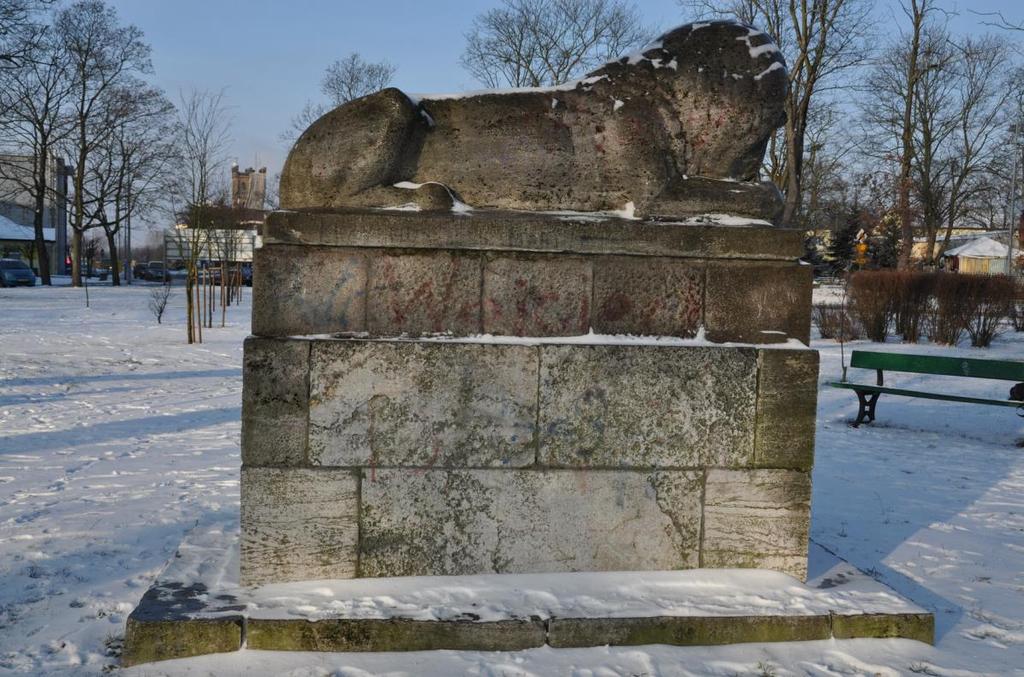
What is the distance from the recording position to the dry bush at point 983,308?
661 inches

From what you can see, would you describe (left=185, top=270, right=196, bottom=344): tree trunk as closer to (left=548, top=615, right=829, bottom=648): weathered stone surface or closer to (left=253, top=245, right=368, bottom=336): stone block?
(left=253, top=245, right=368, bottom=336): stone block

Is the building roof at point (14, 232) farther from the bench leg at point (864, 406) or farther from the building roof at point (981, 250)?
the building roof at point (981, 250)

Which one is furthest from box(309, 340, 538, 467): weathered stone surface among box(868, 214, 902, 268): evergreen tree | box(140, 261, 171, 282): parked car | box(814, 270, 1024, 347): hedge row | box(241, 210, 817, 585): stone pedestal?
box(140, 261, 171, 282): parked car

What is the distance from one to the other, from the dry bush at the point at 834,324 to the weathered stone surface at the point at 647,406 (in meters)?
15.6

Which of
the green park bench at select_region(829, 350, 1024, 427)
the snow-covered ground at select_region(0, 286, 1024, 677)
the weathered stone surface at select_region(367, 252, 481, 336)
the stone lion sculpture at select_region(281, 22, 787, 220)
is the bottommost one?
the snow-covered ground at select_region(0, 286, 1024, 677)

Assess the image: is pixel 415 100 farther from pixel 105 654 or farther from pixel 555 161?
pixel 105 654

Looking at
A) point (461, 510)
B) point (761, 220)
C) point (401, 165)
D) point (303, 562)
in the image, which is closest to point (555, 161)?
point (401, 165)

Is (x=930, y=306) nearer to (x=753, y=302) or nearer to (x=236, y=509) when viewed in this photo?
(x=753, y=302)

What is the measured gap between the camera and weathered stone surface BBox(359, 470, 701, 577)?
3.91 m

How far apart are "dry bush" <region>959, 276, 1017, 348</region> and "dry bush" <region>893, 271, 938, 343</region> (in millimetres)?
690

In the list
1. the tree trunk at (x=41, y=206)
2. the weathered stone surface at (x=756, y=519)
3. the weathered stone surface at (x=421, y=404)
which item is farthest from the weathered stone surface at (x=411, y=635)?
the tree trunk at (x=41, y=206)

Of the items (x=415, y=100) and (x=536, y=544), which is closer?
(x=536, y=544)

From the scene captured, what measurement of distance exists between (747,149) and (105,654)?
3793mm

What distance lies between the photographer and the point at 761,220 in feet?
13.7
